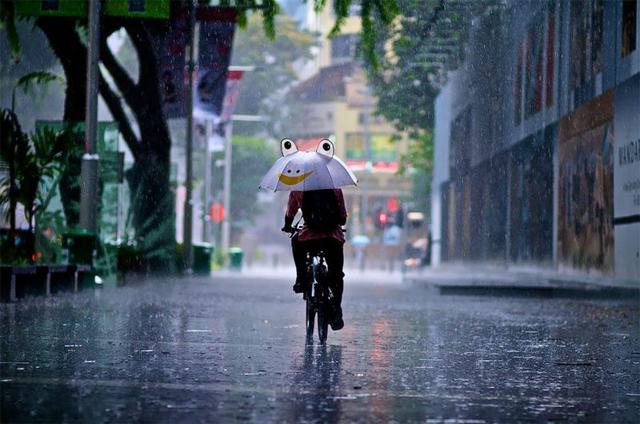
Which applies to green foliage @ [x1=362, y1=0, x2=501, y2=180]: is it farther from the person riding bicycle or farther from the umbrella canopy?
the person riding bicycle

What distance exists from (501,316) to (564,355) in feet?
24.6

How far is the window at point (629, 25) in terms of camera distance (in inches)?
1008

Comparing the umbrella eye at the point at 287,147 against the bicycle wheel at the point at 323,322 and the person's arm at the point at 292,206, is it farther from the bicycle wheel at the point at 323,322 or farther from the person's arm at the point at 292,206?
the bicycle wheel at the point at 323,322

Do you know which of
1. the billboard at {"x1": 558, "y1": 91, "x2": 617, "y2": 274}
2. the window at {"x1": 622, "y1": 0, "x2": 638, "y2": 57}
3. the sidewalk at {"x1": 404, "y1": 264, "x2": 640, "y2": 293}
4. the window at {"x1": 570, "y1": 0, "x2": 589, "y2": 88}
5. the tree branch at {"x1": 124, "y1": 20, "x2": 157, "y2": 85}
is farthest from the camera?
the tree branch at {"x1": 124, "y1": 20, "x2": 157, "y2": 85}

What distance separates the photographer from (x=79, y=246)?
87.2ft

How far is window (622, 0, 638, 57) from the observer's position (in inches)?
1008

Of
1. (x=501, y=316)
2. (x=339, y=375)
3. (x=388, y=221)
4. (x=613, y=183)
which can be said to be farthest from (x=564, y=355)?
(x=388, y=221)

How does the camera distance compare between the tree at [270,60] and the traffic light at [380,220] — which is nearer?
the traffic light at [380,220]

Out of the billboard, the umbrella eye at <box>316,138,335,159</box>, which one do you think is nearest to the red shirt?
the umbrella eye at <box>316,138,335,159</box>

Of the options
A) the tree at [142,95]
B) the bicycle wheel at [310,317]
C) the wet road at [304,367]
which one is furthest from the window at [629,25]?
the bicycle wheel at [310,317]

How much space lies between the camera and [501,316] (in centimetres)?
2055

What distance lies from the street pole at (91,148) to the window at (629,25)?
8768 millimetres

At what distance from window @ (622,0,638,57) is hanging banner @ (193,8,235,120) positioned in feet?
27.7

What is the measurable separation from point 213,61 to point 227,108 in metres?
11.1
